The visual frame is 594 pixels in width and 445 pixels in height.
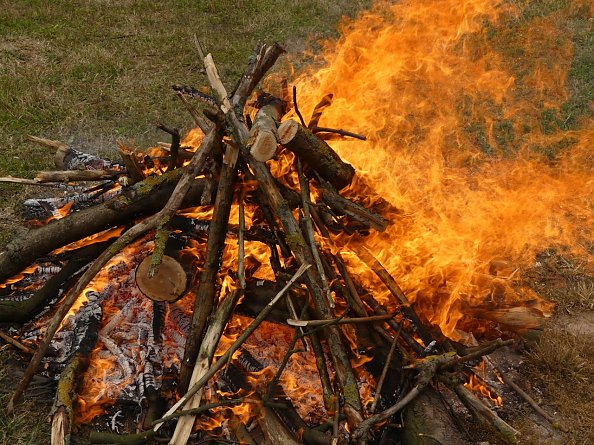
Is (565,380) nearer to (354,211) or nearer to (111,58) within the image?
(354,211)

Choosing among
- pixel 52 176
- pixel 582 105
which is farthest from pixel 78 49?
pixel 582 105

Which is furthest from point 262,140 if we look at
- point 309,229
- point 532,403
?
point 532,403

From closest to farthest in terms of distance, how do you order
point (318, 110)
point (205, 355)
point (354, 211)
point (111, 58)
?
point (205, 355) < point (354, 211) < point (318, 110) < point (111, 58)

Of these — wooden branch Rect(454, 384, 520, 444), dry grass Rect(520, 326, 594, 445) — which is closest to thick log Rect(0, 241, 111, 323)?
wooden branch Rect(454, 384, 520, 444)

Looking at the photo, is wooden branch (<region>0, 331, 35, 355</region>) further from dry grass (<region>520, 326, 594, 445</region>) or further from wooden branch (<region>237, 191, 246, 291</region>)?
dry grass (<region>520, 326, 594, 445</region>)

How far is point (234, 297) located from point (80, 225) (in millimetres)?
1363

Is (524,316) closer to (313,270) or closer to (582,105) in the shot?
(313,270)

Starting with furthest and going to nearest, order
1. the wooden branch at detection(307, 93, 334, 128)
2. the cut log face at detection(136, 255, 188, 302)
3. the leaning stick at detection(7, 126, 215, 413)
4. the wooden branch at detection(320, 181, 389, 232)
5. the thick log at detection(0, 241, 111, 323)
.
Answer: the wooden branch at detection(307, 93, 334, 128), the wooden branch at detection(320, 181, 389, 232), the thick log at detection(0, 241, 111, 323), the cut log face at detection(136, 255, 188, 302), the leaning stick at detection(7, 126, 215, 413)

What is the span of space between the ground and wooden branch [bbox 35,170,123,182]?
1399 mm

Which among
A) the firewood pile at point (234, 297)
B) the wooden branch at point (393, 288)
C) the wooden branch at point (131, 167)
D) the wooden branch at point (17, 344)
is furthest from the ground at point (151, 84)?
the wooden branch at point (131, 167)

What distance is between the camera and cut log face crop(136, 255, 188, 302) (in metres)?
3.95

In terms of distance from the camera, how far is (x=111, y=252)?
12.1ft

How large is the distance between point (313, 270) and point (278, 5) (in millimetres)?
9024

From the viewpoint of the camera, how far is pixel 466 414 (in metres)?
4.15
